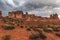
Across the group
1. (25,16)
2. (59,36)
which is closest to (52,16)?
(25,16)

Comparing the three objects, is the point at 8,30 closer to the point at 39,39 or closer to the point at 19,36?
the point at 19,36

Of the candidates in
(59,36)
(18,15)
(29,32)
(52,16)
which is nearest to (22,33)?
(29,32)

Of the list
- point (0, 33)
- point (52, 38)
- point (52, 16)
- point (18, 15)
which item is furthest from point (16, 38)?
point (52, 16)

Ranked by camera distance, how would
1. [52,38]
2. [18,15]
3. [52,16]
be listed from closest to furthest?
[52,38]
[18,15]
[52,16]

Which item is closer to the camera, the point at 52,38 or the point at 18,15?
the point at 52,38

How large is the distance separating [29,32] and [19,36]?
2.81 meters

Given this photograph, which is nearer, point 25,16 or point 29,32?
point 29,32

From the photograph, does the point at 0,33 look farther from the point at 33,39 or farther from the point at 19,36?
the point at 33,39

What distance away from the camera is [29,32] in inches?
1152

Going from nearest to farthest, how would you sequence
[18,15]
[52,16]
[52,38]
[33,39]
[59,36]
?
[33,39], [52,38], [59,36], [18,15], [52,16]

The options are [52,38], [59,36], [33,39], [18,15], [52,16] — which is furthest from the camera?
[52,16]

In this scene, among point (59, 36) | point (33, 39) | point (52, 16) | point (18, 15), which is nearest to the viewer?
point (33, 39)

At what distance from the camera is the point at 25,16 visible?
76.9 meters

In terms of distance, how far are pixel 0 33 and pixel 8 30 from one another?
7.11 feet
